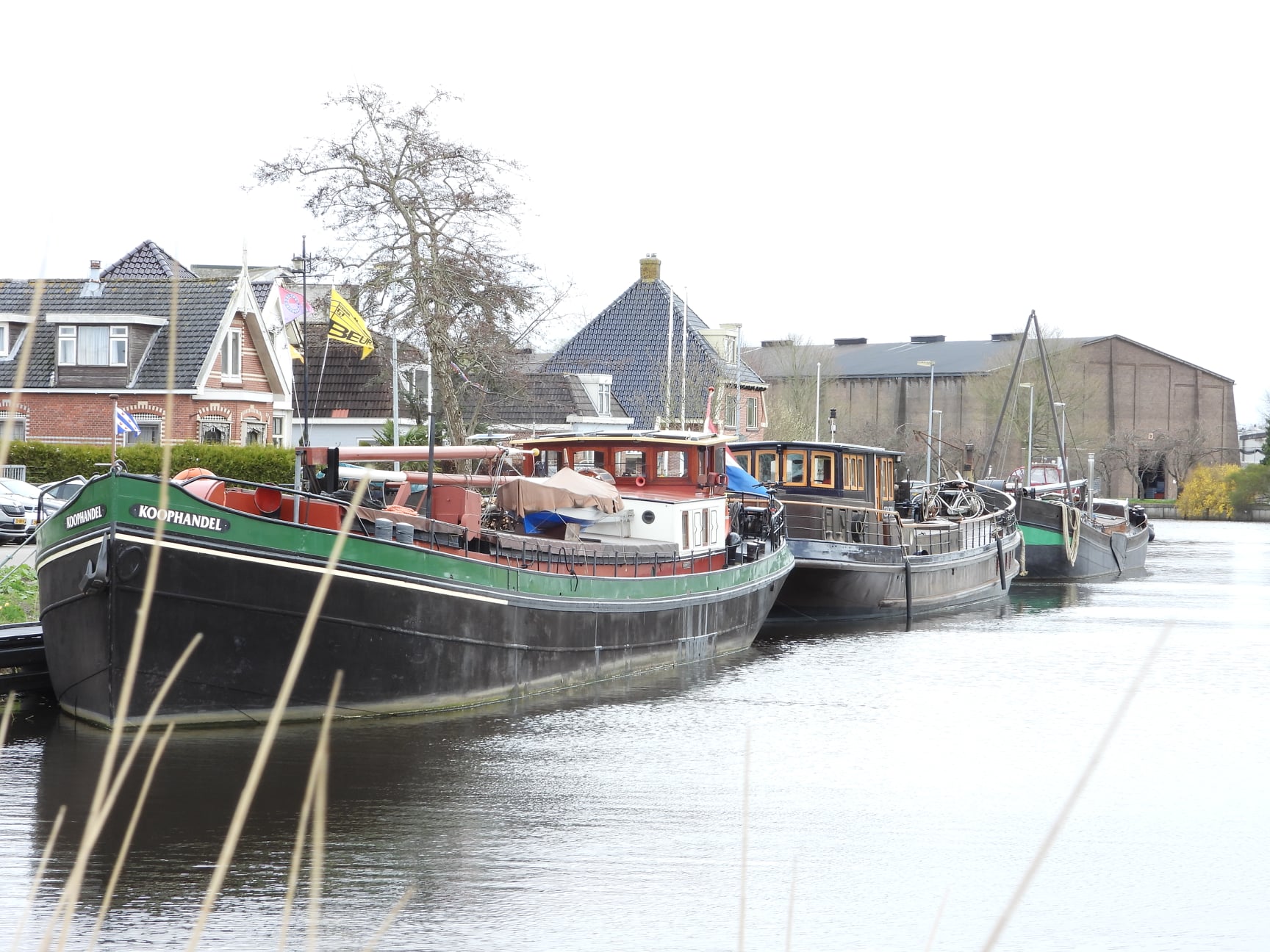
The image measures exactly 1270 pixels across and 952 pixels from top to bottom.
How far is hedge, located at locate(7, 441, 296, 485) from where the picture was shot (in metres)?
32.9

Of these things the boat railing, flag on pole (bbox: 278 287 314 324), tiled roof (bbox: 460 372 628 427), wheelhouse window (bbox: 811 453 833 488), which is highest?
flag on pole (bbox: 278 287 314 324)

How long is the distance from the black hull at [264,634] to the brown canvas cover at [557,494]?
1739 mm

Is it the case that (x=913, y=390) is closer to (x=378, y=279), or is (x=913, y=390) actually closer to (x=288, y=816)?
(x=378, y=279)

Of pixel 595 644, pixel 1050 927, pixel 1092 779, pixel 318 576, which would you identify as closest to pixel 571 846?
pixel 1050 927

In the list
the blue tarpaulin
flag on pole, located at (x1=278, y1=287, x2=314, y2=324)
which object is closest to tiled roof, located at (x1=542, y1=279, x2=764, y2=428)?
flag on pole, located at (x1=278, y1=287, x2=314, y2=324)

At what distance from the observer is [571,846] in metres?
11.2

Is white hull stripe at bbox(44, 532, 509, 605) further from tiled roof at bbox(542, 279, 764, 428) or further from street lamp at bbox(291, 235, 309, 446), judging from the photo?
tiled roof at bbox(542, 279, 764, 428)

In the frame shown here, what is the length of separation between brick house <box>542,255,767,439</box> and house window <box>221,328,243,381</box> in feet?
45.6

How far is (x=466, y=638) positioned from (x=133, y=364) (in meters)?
24.9

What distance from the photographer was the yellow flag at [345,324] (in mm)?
29984

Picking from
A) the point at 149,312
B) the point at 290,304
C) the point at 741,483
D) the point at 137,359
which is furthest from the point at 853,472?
the point at 149,312

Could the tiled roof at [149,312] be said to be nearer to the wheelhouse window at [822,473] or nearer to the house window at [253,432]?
the house window at [253,432]

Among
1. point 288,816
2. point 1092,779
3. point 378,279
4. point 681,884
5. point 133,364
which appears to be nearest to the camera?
point 681,884

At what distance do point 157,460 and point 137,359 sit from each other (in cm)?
748
